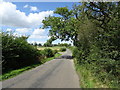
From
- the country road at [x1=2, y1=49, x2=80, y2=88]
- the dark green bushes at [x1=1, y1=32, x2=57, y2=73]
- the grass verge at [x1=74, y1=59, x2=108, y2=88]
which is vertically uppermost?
the dark green bushes at [x1=1, y1=32, x2=57, y2=73]

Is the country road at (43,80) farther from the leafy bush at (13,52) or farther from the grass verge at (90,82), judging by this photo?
the leafy bush at (13,52)

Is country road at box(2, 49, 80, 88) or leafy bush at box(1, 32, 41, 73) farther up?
leafy bush at box(1, 32, 41, 73)

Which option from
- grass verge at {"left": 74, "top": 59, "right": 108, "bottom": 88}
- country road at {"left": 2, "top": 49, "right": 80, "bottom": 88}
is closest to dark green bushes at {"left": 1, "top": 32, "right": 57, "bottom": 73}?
country road at {"left": 2, "top": 49, "right": 80, "bottom": 88}

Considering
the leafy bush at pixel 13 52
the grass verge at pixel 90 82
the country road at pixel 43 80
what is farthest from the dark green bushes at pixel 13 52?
the grass verge at pixel 90 82

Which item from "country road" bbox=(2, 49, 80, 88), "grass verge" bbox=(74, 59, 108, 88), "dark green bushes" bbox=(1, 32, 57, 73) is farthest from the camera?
"dark green bushes" bbox=(1, 32, 57, 73)

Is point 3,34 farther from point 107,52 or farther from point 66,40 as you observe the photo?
point 66,40

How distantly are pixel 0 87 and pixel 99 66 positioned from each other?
613 cm

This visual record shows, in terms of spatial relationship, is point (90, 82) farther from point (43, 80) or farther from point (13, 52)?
point (13, 52)

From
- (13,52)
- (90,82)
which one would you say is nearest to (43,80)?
(90,82)

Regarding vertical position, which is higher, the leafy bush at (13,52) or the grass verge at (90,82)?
the leafy bush at (13,52)

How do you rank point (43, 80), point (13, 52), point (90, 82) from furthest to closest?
point (13, 52)
point (43, 80)
point (90, 82)

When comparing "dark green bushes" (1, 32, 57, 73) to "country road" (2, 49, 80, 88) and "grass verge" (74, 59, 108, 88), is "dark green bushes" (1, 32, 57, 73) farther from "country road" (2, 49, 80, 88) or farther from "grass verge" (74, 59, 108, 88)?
"grass verge" (74, 59, 108, 88)

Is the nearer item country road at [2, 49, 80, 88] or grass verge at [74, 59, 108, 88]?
grass verge at [74, 59, 108, 88]

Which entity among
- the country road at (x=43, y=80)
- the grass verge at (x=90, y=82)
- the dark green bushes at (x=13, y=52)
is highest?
the dark green bushes at (x=13, y=52)
